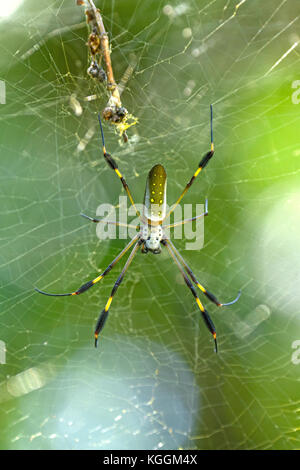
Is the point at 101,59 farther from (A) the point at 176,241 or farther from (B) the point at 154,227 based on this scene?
(A) the point at 176,241

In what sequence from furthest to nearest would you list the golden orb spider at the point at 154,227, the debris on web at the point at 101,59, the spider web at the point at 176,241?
the spider web at the point at 176,241 < the golden orb spider at the point at 154,227 < the debris on web at the point at 101,59

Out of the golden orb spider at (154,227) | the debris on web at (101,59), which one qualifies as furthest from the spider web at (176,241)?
the debris on web at (101,59)

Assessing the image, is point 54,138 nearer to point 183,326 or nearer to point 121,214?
point 121,214

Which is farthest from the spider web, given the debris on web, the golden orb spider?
the debris on web

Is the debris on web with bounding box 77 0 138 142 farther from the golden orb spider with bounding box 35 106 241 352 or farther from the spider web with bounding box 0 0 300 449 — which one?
the spider web with bounding box 0 0 300 449

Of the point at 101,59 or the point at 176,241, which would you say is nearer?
the point at 101,59

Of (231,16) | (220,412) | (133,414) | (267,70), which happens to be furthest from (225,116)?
(133,414)

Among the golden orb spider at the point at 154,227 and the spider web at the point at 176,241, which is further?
the spider web at the point at 176,241

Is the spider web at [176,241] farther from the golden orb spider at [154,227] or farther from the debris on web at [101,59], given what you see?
the debris on web at [101,59]

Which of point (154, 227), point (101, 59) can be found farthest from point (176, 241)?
point (101, 59)
